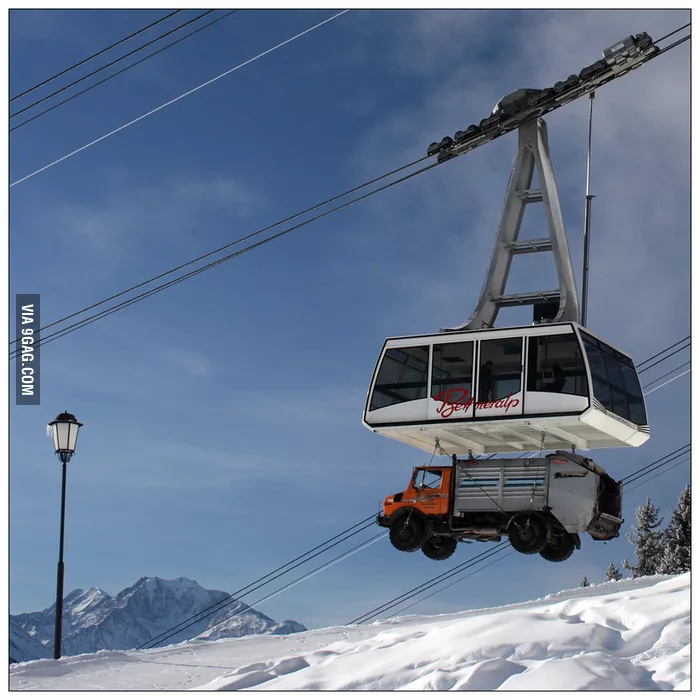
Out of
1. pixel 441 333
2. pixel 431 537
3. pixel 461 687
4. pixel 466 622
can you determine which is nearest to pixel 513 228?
pixel 441 333

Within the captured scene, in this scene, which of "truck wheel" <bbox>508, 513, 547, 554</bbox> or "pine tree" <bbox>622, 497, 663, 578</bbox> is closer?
"truck wheel" <bbox>508, 513, 547, 554</bbox>

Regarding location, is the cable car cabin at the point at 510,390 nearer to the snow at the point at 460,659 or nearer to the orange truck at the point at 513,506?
the orange truck at the point at 513,506

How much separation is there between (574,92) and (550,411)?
718cm

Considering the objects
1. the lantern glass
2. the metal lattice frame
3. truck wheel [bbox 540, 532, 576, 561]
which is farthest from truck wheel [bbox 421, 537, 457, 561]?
the lantern glass

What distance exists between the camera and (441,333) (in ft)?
72.0

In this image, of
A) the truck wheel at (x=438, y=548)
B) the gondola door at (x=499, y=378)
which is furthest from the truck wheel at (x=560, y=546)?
the gondola door at (x=499, y=378)

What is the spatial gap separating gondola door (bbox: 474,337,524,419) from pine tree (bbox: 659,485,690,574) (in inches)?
1386

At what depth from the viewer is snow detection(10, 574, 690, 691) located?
47.4ft

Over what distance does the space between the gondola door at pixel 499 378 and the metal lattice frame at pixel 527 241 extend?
1816 mm

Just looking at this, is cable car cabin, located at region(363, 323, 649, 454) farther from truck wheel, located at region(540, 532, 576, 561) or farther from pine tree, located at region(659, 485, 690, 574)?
pine tree, located at region(659, 485, 690, 574)

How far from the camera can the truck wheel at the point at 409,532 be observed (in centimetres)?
2311

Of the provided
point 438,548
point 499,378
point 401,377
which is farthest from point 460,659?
point 438,548

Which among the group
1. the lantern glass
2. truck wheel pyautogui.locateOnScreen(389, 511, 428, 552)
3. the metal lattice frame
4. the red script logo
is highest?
the metal lattice frame

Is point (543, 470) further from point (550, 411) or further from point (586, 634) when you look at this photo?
point (586, 634)
